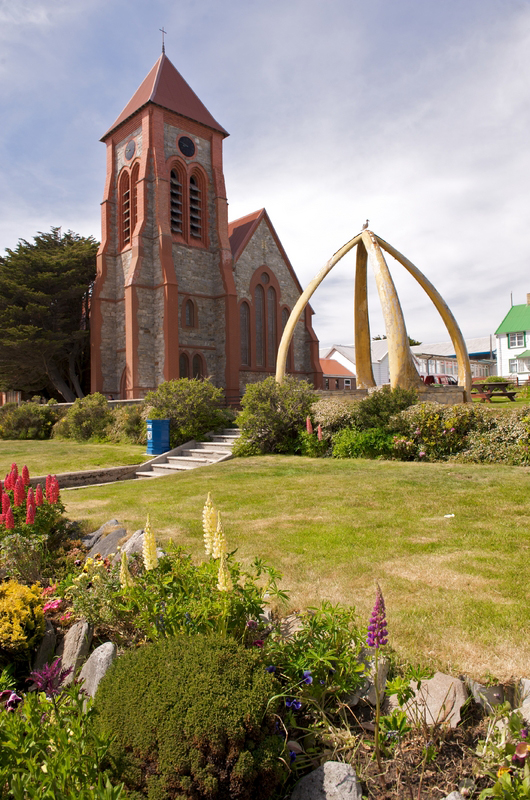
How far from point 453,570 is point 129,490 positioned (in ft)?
22.5

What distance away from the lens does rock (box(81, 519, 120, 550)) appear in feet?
19.5

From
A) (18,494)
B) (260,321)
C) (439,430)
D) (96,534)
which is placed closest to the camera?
(18,494)

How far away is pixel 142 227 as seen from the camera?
27547 mm

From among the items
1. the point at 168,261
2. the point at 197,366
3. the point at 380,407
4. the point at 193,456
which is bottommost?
the point at 193,456

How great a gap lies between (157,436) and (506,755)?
13.4m

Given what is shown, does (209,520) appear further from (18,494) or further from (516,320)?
(516,320)

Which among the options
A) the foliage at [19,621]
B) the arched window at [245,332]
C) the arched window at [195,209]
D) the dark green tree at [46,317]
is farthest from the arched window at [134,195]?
the foliage at [19,621]

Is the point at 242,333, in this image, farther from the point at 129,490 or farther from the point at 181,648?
the point at 181,648

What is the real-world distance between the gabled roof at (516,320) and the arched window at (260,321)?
30.8 metres

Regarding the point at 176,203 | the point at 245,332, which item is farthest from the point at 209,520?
the point at 245,332

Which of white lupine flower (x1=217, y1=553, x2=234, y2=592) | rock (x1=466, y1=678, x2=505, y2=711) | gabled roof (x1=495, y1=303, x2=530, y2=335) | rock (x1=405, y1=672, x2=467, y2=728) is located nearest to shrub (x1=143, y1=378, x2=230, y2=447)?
white lupine flower (x1=217, y1=553, x2=234, y2=592)

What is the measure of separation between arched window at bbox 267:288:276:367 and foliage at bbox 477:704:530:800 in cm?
3128

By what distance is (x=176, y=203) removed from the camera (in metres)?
29.3

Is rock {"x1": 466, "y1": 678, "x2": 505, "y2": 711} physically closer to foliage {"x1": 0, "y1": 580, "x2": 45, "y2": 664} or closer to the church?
foliage {"x1": 0, "y1": 580, "x2": 45, "y2": 664}
